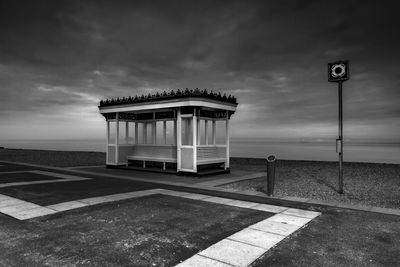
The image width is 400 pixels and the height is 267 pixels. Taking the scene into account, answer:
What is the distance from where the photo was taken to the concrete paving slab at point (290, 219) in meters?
5.39

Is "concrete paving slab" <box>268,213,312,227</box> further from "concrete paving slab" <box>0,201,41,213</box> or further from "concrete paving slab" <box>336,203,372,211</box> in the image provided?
"concrete paving slab" <box>0,201,41,213</box>

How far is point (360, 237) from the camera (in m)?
4.62

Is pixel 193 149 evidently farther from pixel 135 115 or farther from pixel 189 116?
pixel 135 115

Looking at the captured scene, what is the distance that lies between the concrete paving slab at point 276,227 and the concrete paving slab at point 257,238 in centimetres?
16

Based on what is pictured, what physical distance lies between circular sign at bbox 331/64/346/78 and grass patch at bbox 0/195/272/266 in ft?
15.8

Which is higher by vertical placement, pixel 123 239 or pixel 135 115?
pixel 135 115

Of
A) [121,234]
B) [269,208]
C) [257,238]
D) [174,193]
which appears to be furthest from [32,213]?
[269,208]

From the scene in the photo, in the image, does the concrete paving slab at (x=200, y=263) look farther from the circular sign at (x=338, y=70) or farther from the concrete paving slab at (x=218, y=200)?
the circular sign at (x=338, y=70)

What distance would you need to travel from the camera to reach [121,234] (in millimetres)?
4668

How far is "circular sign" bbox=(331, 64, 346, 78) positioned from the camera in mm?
8262

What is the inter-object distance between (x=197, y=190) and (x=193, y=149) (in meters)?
3.38

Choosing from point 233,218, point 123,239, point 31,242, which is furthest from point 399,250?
point 31,242

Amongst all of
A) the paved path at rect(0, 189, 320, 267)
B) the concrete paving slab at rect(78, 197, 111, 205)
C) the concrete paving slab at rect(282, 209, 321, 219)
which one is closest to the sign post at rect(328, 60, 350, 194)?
the concrete paving slab at rect(282, 209, 321, 219)

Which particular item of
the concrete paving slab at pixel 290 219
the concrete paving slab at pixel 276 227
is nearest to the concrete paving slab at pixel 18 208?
the concrete paving slab at pixel 276 227
